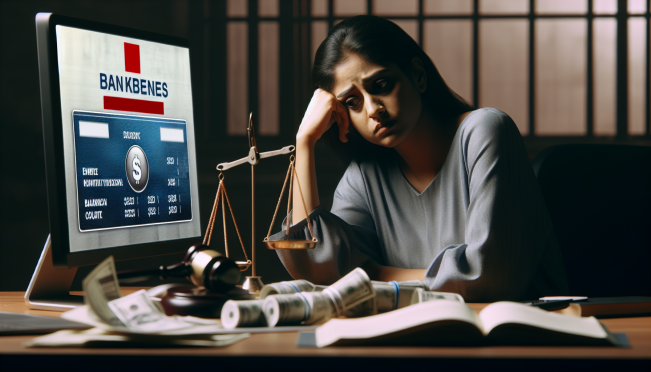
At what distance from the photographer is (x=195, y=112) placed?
4.25 metres

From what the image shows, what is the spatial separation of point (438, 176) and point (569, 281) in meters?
0.45

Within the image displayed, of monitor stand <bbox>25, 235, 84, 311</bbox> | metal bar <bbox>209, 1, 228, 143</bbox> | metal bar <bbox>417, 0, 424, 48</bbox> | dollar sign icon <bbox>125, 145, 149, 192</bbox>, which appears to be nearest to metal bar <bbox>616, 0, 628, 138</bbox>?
metal bar <bbox>417, 0, 424, 48</bbox>

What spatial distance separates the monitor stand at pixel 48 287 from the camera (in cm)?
88

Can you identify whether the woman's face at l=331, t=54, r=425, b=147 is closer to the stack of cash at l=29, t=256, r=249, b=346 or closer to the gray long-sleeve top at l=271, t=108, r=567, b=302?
the gray long-sleeve top at l=271, t=108, r=567, b=302

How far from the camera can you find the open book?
0.56 m

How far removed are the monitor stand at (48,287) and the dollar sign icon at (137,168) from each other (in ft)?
0.50

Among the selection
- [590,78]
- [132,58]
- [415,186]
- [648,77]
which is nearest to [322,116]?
[415,186]

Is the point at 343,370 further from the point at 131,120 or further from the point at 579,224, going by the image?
the point at 579,224

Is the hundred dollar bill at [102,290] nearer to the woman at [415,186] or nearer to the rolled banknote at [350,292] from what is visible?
the rolled banknote at [350,292]

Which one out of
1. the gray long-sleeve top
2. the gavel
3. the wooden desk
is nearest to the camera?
the wooden desk

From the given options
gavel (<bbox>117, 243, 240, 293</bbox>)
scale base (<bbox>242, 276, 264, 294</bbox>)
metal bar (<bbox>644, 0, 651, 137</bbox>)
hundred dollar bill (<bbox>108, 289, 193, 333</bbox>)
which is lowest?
scale base (<bbox>242, 276, 264, 294</bbox>)

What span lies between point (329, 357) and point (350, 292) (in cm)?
19

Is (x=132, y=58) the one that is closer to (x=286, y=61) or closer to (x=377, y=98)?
(x=377, y=98)

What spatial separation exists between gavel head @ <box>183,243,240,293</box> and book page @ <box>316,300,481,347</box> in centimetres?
18
